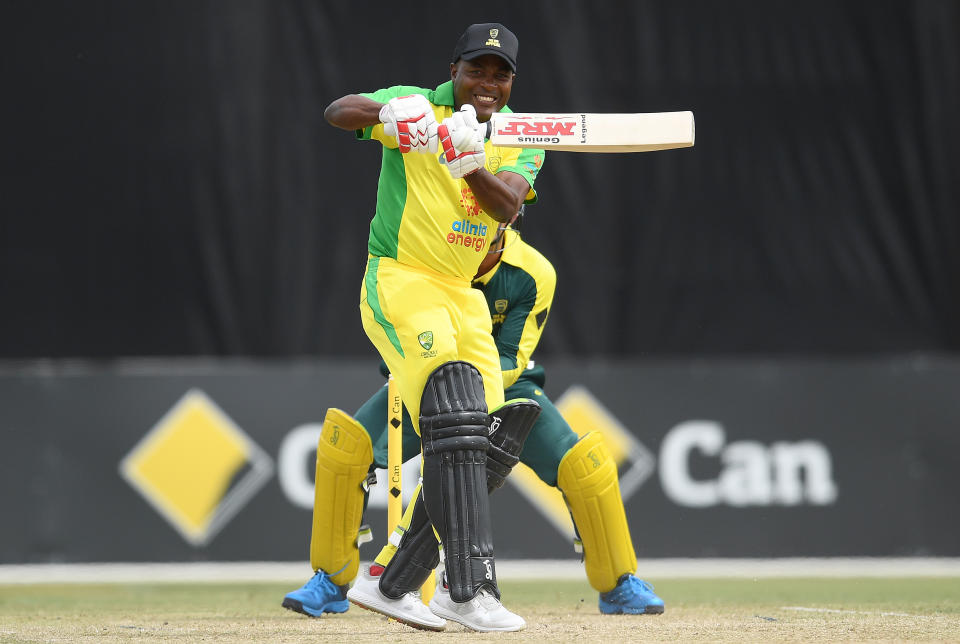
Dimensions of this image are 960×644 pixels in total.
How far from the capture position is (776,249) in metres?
7.26

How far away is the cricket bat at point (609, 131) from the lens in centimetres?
361

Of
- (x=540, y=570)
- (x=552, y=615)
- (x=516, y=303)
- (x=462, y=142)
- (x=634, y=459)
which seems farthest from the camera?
(x=634, y=459)

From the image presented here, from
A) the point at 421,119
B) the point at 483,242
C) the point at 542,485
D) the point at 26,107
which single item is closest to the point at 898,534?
the point at 542,485

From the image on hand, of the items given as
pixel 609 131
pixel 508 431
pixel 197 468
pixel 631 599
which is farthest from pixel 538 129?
pixel 197 468

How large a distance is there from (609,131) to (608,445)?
10.5ft

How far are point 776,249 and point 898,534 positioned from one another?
1.64 metres

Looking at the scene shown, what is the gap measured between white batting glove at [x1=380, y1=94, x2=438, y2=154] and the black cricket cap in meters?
0.37

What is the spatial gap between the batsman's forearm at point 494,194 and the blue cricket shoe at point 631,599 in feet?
4.28

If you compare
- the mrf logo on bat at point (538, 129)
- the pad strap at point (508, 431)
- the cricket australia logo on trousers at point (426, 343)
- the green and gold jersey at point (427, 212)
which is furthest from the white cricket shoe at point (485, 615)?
the mrf logo on bat at point (538, 129)

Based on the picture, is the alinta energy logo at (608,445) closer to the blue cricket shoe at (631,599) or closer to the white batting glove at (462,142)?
the blue cricket shoe at (631,599)

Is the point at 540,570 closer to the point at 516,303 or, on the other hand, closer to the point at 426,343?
the point at 516,303

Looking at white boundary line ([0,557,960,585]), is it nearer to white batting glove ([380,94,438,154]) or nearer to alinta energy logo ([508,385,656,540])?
alinta energy logo ([508,385,656,540])

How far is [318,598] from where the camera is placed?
423 centimetres

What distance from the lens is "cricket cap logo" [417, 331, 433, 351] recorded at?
11.9ft
